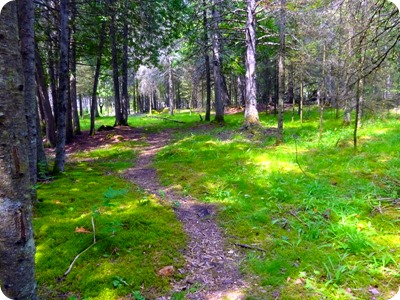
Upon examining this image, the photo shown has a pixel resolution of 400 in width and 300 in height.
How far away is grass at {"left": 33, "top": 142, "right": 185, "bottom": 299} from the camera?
302 cm

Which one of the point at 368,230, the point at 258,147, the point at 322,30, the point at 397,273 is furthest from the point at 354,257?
the point at 322,30

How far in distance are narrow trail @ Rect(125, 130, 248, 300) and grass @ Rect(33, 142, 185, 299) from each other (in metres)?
0.19

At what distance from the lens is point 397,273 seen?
123 inches

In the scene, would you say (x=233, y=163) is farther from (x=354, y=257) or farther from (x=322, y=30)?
(x=322, y=30)

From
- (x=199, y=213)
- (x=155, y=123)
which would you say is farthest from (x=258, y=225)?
(x=155, y=123)

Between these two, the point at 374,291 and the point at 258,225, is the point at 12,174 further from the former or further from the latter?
the point at 258,225

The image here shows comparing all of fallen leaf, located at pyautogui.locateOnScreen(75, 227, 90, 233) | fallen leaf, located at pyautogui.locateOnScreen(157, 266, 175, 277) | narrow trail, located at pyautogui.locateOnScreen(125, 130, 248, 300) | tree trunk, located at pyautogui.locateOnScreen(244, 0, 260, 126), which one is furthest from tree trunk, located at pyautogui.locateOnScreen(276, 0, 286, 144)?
fallen leaf, located at pyautogui.locateOnScreen(75, 227, 90, 233)

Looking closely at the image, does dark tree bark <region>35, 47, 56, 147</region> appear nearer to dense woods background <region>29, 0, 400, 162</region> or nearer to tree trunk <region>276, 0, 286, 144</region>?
dense woods background <region>29, 0, 400, 162</region>

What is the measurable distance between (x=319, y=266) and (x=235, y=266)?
103cm

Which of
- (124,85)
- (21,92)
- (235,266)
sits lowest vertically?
(235,266)

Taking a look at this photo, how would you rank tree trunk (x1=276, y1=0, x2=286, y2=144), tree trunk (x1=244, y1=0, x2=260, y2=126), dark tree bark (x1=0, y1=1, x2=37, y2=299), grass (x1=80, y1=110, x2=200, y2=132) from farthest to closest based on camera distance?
grass (x1=80, y1=110, x2=200, y2=132), tree trunk (x1=244, y1=0, x2=260, y2=126), tree trunk (x1=276, y1=0, x2=286, y2=144), dark tree bark (x1=0, y1=1, x2=37, y2=299)

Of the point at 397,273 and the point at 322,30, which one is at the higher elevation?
the point at 322,30

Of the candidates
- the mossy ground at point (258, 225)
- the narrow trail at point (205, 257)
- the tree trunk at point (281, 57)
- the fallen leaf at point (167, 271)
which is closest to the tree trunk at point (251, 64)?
the tree trunk at point (281, 57)

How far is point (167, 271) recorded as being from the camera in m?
3.32
